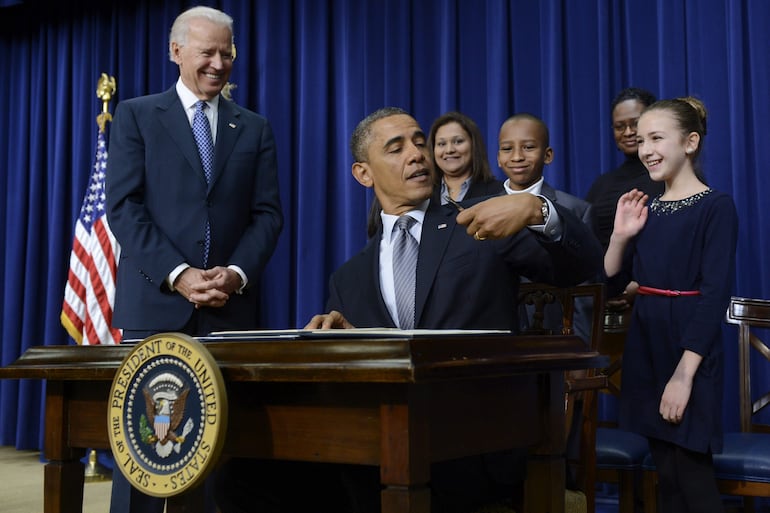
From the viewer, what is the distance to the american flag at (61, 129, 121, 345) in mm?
4711

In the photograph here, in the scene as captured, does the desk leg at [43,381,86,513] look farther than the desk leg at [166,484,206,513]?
Yes

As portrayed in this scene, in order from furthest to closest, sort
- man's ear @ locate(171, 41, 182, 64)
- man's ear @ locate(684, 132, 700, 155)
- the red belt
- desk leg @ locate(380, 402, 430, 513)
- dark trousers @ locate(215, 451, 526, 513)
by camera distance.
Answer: man's ear @ locate(171, 41, 182, 64) < man's ear @ locate(684, 132, 700, 155) < the red belt < dark trousers @ locate(215, 451, 526, 513) < desk leg @ locate(380, 402, 430, 513)

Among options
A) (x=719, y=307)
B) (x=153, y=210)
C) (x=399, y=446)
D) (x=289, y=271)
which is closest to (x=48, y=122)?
(x=289, y=271)

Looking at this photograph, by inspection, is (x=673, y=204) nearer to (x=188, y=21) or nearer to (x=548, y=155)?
(x=548, y=155)

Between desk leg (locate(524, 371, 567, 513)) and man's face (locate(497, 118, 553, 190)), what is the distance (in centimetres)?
183

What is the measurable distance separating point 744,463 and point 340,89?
295 cm

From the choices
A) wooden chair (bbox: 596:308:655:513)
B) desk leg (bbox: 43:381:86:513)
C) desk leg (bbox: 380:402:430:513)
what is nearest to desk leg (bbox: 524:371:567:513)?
desk leg (bbox: 380:402:430:513)

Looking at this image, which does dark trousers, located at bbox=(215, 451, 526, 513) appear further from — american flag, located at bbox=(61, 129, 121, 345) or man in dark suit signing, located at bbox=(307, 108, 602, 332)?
american flag, located at bbox=(61, 129, 121, 345)

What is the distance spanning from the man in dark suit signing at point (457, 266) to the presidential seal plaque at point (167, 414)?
39 centimetres

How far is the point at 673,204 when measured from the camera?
94.1 inches

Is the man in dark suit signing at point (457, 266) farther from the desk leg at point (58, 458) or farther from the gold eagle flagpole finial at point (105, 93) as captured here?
the gold eagle flagpole finial at point (105, 93)

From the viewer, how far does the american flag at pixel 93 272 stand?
4.71 meters

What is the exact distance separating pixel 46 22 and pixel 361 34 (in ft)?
7.79

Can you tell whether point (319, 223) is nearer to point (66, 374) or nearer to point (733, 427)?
point (733, 427)
